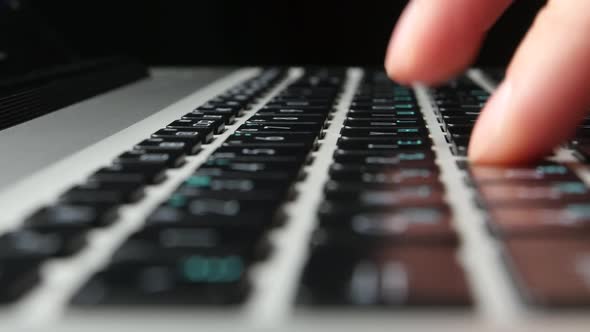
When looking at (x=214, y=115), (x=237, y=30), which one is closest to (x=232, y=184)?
(x=214, y=115)

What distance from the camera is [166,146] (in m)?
0.41

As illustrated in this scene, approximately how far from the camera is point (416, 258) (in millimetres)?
237

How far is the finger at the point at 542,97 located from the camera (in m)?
0.35

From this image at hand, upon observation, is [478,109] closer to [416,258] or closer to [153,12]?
[416,258]

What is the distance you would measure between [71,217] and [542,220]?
0.58 ft

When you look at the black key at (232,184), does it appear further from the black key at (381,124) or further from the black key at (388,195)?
the black key at (381,124)

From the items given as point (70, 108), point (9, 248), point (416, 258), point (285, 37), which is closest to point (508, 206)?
point (416, 258)

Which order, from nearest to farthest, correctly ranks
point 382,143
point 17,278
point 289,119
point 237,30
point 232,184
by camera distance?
1. point 17,278
2. point 232,184
3. point 382,143
4. point 289,119
5. point 237,30

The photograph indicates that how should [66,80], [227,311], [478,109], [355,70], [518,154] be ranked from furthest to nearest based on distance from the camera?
[355,70] → [66,80] → [478,109] → [518,154] → [227,311]

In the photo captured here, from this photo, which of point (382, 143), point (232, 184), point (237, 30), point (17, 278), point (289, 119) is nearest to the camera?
point (17, 278)

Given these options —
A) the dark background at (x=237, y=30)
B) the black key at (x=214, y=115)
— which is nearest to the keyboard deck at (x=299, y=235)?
the black key at (x=214, y=115)

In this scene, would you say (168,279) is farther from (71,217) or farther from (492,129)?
(492,129)

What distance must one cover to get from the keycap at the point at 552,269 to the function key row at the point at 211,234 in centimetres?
8

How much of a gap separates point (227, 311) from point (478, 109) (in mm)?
441
